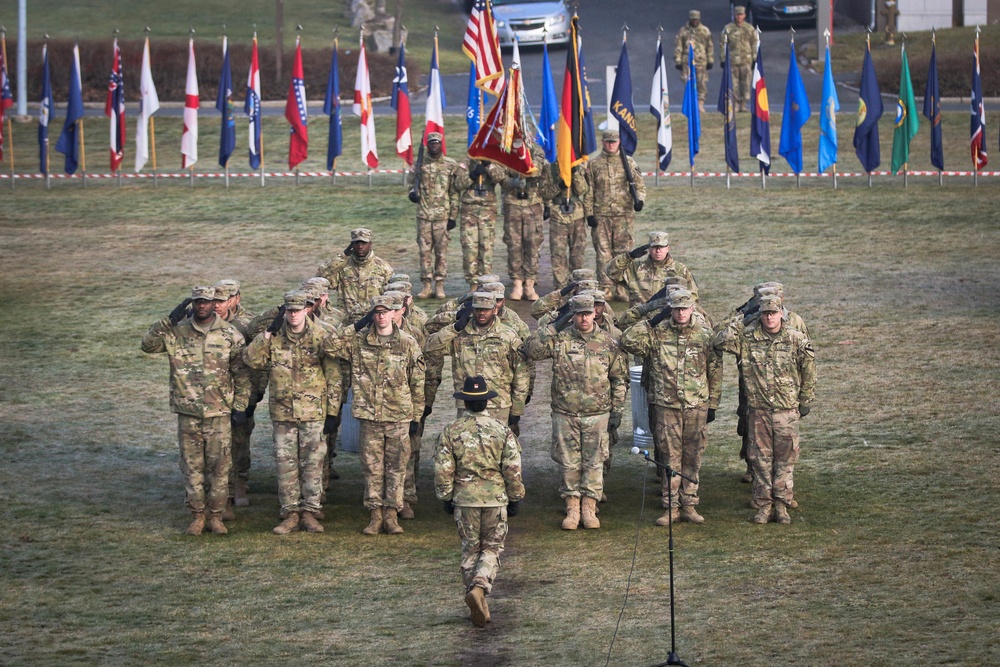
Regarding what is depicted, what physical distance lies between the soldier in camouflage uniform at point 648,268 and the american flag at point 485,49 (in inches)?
132

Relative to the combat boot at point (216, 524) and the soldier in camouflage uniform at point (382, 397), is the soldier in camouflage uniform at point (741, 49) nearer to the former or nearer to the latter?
the soldier in camouflage uniform at point (382, 397)

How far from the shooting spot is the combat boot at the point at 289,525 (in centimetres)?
1390

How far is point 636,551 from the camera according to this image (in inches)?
521

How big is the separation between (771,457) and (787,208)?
14.3 metres

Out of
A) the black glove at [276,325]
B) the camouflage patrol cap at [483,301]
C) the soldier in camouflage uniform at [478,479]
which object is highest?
the camouflage patrol cap at [483,301]

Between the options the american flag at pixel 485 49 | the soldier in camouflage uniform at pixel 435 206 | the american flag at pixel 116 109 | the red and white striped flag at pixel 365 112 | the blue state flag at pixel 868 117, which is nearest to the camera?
the american flag at pixel 485 49

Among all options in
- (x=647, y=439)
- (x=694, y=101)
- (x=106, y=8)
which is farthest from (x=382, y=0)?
(x=647, y=439)

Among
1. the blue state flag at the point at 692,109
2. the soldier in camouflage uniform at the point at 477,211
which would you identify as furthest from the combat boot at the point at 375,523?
the blue state flag at the point at 692,109

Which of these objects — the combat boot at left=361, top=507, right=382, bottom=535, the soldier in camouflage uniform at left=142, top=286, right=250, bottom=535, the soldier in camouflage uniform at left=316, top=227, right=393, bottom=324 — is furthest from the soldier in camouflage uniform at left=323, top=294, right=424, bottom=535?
the soldier in camouflage uniform at left=316, top=227, right=393, bottom=324

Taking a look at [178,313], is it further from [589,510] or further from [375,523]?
[589,510]

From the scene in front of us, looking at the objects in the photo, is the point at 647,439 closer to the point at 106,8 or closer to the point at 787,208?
the point at 787,208

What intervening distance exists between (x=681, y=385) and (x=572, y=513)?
146cm

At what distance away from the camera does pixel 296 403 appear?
13812 millimetres

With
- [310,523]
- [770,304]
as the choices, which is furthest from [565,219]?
[310,523]
